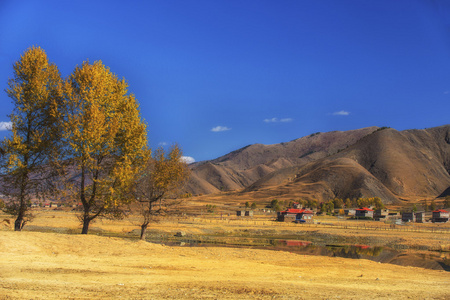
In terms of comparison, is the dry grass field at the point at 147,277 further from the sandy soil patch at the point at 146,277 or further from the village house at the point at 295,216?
the village house at the point at 295,216

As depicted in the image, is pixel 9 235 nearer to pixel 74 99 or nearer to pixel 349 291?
pixel 74 99

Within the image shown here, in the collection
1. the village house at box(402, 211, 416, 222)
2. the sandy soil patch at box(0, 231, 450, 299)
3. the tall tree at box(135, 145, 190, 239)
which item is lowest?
the sandy soil patch at box(0, 231, 450, 299)

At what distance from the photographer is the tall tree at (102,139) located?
87.1 feet

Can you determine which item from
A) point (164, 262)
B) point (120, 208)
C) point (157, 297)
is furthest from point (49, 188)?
point (157, 297)

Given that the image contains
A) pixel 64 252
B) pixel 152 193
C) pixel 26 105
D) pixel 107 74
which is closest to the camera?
pixel 64 252

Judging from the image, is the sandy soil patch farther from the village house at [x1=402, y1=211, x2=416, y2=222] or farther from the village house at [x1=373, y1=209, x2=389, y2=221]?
the village house at [x1=373, y1=209, x2=389, y2=221]

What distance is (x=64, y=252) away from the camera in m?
21.8

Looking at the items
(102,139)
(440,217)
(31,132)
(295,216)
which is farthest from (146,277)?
(440,217)

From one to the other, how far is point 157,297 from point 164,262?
29.8ft

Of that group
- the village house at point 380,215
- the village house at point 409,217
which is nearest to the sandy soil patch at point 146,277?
the village house at point 409,217

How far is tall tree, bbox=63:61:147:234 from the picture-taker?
2655 centimetres

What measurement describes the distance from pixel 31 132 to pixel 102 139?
571 cm

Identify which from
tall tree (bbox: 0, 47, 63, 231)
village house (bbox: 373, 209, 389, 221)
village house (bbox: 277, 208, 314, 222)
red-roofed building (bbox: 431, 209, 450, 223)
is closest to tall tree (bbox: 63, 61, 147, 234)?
tall tree (bbox: 0, 47, 63, 231)

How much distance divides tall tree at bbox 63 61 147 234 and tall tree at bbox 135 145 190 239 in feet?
12.1
